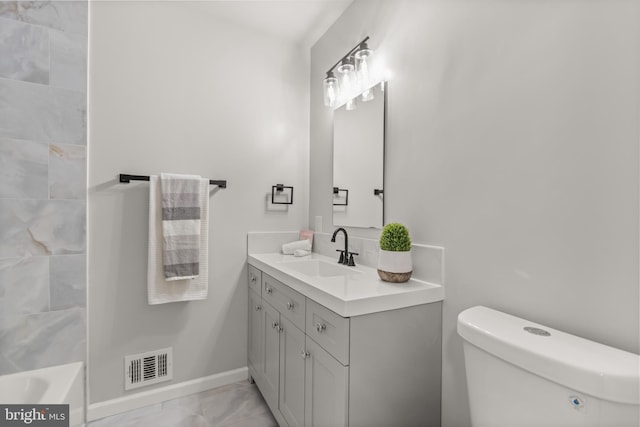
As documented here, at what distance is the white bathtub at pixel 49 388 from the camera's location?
1360 mm

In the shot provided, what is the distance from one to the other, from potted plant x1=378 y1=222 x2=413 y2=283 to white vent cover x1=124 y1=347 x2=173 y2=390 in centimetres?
143

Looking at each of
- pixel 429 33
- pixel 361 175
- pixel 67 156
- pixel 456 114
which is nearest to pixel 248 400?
pixel 361 175

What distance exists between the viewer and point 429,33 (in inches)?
51.1

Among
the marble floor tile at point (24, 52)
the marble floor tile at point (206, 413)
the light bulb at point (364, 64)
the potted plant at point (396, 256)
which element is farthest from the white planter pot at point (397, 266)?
the marble floor tile at point (24, 52)

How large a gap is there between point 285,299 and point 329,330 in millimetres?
404

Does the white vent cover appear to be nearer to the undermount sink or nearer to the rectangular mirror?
the undermount sink

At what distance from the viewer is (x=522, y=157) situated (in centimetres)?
96

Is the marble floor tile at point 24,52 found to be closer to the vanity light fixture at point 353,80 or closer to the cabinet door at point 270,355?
the vanity light fixture at point 353,80

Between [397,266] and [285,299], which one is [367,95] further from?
[285,299]

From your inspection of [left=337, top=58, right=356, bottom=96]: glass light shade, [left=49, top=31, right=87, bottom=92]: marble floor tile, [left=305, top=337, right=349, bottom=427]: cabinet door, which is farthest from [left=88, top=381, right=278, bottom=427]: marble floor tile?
[left=337, top=58, right=356, bottom=96]: glass light shade

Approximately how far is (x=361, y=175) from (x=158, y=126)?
1.23 meters

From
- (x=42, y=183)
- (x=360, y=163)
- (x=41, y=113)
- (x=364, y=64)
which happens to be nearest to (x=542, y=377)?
(x=360, y=163)

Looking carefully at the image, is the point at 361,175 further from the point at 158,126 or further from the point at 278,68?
the point at 158,126

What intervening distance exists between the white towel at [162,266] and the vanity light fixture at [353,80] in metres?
0.94
